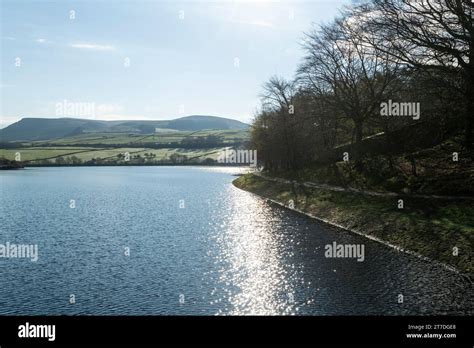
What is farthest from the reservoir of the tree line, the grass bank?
the tree line

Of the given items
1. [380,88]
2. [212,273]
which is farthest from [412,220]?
[380,88]

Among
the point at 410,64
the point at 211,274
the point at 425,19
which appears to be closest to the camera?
the point at 211,274

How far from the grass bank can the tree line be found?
10.5 m

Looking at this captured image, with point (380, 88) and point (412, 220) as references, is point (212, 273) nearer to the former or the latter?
point (412, 220)

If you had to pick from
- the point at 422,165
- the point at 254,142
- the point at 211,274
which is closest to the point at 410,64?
the point at 422,165

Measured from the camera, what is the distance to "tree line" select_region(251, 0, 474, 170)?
41.9 m

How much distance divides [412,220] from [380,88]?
3249cm

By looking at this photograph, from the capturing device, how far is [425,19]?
42312mm

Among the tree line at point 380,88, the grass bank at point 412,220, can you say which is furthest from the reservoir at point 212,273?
the tree line at point 380,88

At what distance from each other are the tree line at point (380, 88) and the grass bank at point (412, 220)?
415 inches

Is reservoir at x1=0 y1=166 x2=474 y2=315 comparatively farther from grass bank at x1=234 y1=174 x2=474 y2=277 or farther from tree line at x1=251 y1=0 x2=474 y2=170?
tree line at x1=251 y1=0 x2=474 y2=170

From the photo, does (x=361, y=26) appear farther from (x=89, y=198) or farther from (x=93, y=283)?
(x=89, y=198)

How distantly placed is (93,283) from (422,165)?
41118 millimetres

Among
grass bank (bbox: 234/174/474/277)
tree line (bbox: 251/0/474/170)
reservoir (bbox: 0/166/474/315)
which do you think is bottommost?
reservoir (bbox: 0/166/474/315)
